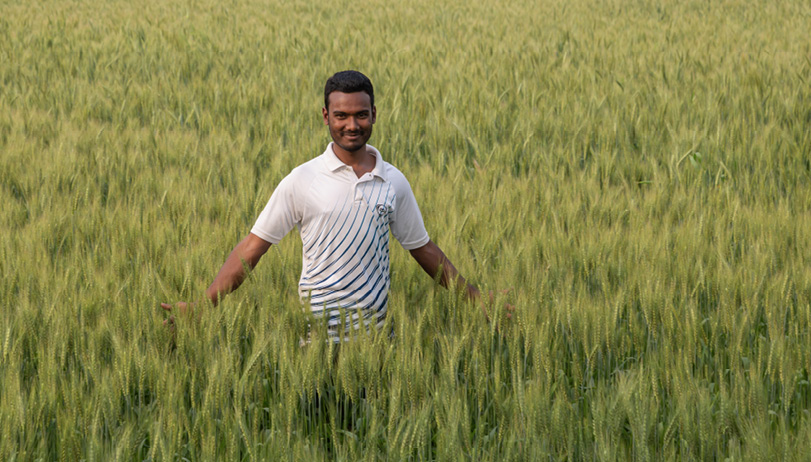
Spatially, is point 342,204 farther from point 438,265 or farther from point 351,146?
point 438,265

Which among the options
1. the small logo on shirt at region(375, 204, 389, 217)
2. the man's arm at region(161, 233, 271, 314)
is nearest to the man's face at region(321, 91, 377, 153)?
the small logo on shirt at region(375, 204, 389, 217)

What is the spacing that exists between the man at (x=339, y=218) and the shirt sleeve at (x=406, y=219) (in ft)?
0.10

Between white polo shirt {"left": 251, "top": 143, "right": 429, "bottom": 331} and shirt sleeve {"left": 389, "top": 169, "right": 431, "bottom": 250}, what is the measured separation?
4cm

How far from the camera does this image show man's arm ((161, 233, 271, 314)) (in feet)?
6.00

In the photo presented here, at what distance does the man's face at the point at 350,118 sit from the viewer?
5.80 ft

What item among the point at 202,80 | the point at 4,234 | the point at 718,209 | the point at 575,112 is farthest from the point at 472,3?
the point at 4,234

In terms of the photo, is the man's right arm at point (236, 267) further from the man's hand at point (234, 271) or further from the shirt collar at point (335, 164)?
the shirt collar at point (335, 164)

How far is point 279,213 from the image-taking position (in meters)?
1.84

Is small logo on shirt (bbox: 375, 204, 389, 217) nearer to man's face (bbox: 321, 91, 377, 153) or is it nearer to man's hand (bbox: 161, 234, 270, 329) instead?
man's face (bbox: 321, 91, 377, 153)

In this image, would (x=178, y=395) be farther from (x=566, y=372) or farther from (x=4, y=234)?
(x=4, y=234)

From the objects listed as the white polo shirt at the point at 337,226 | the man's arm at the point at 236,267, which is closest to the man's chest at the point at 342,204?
the white polo shirt at the point at 337,226

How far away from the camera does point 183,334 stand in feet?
5.58

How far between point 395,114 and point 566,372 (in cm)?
250

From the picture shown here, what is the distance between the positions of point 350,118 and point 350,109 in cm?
2
